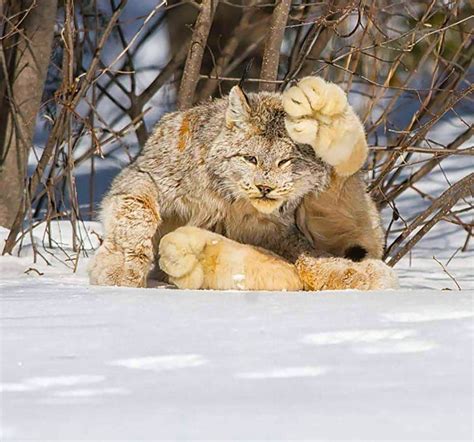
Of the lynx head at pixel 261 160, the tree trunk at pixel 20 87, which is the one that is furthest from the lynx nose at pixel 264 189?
the tree trunk at pixel 20 87

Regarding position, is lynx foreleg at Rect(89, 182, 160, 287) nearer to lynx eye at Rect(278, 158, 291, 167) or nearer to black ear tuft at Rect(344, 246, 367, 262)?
lynx eye at Rect(278, 158, 291, 167)

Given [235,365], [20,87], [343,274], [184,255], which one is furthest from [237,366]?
[20,87]

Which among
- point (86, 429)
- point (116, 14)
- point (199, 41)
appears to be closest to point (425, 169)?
point (199, 41)

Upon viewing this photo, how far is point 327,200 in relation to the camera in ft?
12.6

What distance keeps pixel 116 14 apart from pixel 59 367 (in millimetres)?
3030

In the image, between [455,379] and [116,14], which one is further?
[116,14]

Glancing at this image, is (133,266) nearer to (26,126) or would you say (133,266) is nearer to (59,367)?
(59,367)

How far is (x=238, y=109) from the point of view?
3750mm

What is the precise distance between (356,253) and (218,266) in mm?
573

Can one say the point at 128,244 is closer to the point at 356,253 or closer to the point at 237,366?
the point at 356,253

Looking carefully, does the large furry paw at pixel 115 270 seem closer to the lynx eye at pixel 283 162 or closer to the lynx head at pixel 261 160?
the lynx head at pixel 261 160

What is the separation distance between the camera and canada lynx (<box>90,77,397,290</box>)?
11.8 ft

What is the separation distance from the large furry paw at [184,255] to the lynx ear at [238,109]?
0.40 metres

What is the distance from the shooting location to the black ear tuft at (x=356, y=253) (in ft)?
12.9
